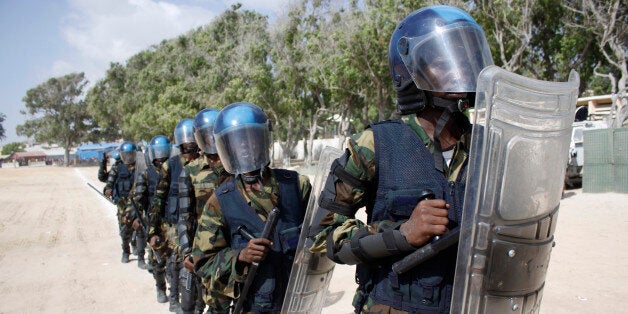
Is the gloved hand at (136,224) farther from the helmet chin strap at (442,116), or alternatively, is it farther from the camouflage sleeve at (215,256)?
the helmet chin strap at (442,116)

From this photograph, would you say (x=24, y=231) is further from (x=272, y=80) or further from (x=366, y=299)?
(x=272, y=80)

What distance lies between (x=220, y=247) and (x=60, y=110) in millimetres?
65801

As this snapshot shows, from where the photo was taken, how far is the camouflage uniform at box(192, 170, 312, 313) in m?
2.85

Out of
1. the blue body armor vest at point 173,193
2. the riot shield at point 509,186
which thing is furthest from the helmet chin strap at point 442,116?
the blue body armor vest at point 173,193

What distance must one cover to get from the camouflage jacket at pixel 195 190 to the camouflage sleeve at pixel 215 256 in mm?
1097

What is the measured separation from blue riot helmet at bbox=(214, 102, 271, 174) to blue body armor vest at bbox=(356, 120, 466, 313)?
133 centimetres

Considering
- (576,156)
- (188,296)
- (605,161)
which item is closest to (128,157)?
(188,296)

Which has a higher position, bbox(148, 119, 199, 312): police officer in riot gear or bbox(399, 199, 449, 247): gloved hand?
bbox(399, 199, 449, 247): gloved hand

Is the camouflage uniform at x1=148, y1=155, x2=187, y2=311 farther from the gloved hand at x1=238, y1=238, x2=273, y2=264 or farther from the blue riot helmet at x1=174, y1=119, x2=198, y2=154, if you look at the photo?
the gloved hand at x1=238, y1=238, x2=273, y2=264

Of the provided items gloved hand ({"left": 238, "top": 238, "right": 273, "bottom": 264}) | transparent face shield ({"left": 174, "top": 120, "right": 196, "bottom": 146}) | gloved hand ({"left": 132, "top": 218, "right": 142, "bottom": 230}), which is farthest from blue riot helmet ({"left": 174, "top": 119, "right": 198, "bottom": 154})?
gloved hand ({"left": 238, "top": 238, "right": 273, "bottom": 264})

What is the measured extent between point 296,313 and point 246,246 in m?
0.45

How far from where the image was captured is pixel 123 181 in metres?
9.08

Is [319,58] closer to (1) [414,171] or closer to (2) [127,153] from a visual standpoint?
(2) [127,153]

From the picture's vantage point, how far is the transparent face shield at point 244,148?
308 centimetres
